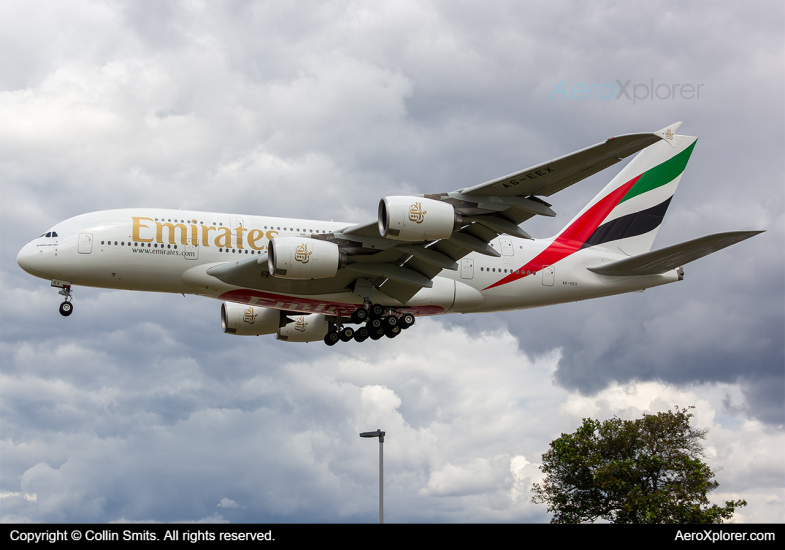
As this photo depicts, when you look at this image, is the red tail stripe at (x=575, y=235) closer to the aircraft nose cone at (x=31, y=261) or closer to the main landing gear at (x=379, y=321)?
the main landing gear at (x=379, y=321)

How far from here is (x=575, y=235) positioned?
37156mm

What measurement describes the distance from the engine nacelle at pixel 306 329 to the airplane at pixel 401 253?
1.78 meters

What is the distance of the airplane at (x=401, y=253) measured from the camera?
2677 centimetres

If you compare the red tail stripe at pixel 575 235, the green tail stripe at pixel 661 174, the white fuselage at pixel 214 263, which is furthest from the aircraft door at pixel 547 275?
the green tail stripe at pixel 661 174

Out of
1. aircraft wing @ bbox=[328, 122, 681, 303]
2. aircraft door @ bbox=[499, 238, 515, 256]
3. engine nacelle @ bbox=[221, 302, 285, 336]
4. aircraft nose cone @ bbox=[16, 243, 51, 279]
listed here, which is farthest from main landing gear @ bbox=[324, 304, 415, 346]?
aircraft nose cone @ bbox=[16, 243, 51, 279]

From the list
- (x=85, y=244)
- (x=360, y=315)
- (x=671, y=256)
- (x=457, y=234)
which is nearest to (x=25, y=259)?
(x=85, y=244)

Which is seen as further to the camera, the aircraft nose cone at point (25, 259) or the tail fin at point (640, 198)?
the tail fin at point (640, 198)

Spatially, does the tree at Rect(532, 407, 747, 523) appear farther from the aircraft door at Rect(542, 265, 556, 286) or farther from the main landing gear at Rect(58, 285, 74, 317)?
the main landing gear at Rect(58, 285, 74, 317)

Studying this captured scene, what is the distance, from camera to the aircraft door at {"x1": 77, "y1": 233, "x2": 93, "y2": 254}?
29.2 m

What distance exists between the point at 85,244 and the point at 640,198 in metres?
27.6

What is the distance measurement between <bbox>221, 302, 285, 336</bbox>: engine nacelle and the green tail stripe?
19825 mm
